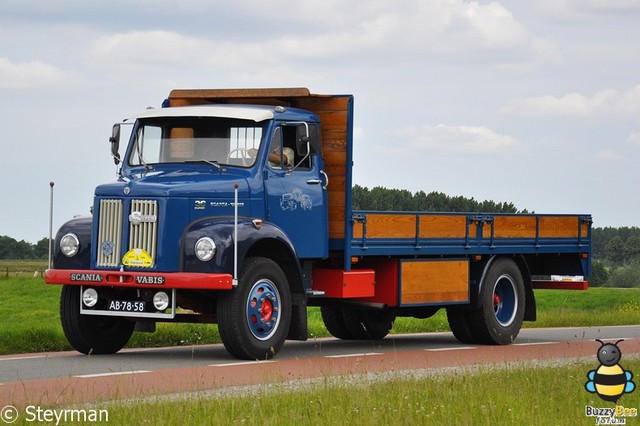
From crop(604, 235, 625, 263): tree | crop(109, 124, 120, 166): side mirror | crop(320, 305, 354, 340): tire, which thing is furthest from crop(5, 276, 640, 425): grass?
crop(604, 235, 625, 263): tree

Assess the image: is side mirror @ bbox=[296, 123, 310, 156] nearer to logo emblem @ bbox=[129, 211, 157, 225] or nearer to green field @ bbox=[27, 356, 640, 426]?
logo emblem @ bbox=[129, 211, 157, 225]

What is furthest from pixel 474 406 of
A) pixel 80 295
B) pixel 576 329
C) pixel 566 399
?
pixel 576 329

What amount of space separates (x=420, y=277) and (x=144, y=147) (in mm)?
4574

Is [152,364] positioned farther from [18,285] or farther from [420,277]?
[18,285]

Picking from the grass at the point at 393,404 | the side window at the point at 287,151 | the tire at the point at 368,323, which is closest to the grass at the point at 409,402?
the grass at the point at 393,404

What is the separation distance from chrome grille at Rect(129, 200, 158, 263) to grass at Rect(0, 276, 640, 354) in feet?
10.0

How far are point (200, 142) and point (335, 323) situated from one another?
5483 millimetres

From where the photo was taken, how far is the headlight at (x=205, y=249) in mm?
16312

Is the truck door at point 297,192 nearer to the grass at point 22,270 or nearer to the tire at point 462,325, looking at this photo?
the tire at point 462,325

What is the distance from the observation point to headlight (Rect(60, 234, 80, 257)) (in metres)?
17.5

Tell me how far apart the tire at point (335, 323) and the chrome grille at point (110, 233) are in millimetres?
5754

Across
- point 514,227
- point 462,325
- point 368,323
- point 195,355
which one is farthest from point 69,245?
point 514,227

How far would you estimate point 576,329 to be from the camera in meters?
26.9

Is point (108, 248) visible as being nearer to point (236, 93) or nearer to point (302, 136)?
point (302, 136)
